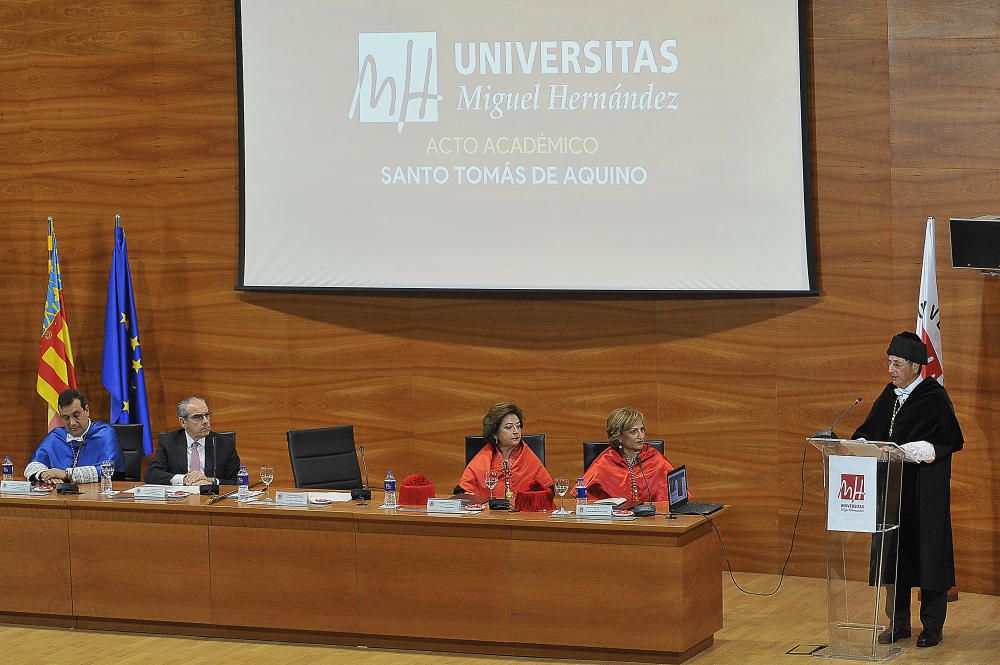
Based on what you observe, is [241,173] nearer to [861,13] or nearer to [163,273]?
[163,273]

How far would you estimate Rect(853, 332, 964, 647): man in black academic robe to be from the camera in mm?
6430

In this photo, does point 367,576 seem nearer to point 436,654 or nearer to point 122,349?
point 436,654

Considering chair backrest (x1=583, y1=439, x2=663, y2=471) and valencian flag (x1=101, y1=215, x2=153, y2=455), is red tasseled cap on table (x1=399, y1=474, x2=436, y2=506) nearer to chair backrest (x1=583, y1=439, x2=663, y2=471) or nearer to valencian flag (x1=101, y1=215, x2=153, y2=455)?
chair backrest (x1=583, y1=439, x2=663, y2=471)

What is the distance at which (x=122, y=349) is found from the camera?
880cm

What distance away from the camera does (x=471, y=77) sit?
8469 millimetres

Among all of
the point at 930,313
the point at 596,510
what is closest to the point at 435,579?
the point at 596,510

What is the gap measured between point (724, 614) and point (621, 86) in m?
3.04

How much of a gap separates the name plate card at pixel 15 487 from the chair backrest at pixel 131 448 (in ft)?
2.65

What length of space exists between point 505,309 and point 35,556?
3.04 metres

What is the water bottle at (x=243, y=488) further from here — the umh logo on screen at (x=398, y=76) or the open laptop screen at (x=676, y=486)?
the umh logo on screen at (x=398, y=76)

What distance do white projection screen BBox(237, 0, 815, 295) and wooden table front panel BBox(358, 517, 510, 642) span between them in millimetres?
2346

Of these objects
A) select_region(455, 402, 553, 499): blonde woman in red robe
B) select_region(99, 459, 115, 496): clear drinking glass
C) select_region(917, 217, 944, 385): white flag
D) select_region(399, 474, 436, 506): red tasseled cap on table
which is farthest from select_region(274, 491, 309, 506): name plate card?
select_region(917, 217, 944, 385): white flag

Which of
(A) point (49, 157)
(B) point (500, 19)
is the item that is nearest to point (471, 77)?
(B) point (500, 19)

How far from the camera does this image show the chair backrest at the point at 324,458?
7.58 m
